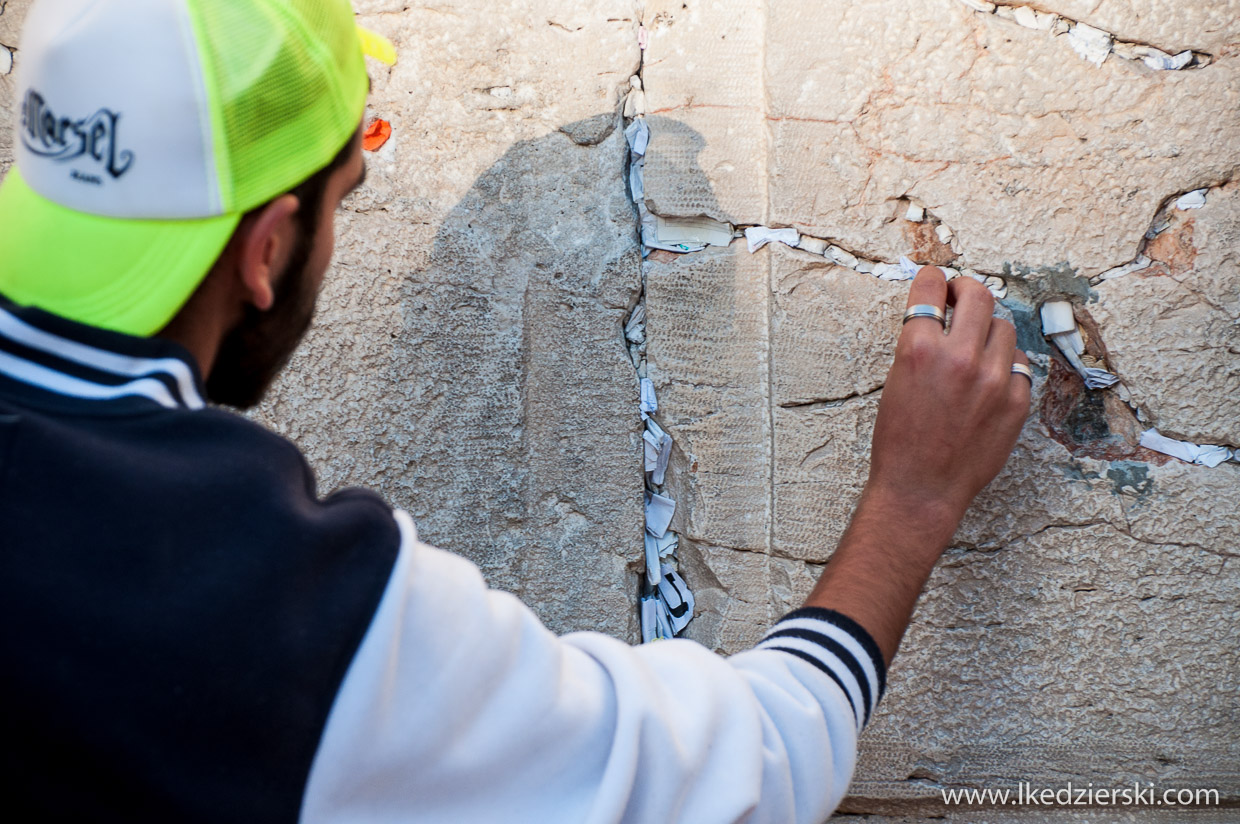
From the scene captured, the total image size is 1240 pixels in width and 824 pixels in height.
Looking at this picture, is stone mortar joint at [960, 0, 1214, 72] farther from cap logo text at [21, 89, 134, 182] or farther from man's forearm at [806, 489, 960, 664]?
cap logo text at [21, 89, 134, 182]

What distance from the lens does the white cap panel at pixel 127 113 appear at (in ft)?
2.53

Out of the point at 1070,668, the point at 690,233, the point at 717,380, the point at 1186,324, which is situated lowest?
the point at 1070,668

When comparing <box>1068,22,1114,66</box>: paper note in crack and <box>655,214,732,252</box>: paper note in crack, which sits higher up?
<box>1068,22,1114,66</box>: paper note in crack

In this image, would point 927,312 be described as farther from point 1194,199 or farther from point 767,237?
point 1194,199

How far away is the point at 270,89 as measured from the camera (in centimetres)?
82

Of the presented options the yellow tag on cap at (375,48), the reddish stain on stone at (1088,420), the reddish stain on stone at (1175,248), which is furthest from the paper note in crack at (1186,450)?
the yellow tag on cap at (375,48)

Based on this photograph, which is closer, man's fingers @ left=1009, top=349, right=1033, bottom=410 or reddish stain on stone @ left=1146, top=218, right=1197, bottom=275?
man's fingers @ left=1009, top=349, right=1033, bottom=410

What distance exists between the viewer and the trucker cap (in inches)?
30.4

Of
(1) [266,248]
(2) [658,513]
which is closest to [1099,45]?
(2) [658,513]

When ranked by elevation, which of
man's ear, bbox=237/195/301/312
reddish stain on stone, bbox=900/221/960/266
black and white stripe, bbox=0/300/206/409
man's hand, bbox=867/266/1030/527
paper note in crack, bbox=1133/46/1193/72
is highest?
paper note in crack, bbox=1133/46/1193/72

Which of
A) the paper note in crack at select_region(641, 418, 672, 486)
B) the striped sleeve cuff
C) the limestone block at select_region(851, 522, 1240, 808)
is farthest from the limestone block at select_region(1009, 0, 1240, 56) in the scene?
the striped sleeve cuff

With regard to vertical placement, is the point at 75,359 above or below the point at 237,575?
above

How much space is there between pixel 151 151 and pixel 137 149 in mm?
12

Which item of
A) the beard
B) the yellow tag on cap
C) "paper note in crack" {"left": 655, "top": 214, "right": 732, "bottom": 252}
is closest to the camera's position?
the beard
